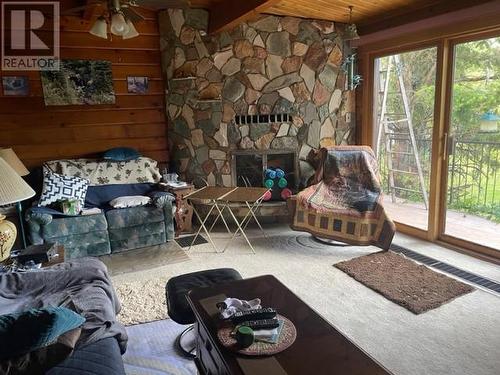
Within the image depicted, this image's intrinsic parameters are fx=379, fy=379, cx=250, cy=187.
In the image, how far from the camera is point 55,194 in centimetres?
360

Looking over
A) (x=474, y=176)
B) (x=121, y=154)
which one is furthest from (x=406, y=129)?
(x=121, y=154)

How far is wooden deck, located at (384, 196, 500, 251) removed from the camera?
3.58 m

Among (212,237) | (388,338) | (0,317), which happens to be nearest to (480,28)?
(388,338)

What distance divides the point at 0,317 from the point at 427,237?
366 centimetres

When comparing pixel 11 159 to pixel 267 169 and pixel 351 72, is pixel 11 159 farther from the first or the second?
pixel 351 72

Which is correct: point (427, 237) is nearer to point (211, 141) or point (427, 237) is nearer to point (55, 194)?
point (211, 141)

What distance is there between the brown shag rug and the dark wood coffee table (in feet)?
3.94

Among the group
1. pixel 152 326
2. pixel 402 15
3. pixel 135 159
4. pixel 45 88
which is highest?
pixel 402 15

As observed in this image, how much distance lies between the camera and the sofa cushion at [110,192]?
391cm

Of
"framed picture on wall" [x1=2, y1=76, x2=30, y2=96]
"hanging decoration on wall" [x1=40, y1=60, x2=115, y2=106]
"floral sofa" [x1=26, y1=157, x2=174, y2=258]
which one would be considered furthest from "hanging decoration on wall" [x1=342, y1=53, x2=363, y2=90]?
"framed picture on wall" [x1=2, y1=76, x2=30, y2=96]

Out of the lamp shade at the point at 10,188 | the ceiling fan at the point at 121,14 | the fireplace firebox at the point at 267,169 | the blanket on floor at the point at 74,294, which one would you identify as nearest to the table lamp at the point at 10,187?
the lamp shade at the point at 10,188

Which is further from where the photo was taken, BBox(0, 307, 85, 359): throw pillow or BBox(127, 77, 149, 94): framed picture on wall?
BBox(127, 77, 149, 94): framed picture on wall

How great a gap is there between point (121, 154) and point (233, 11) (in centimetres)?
191

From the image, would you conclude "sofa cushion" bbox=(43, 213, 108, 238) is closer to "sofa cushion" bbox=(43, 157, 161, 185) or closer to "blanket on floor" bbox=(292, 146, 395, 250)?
"sofa cushion" bbox=(43, 157, 161, 185)
